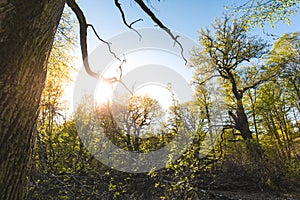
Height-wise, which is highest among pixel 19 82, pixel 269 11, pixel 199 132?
pixel 269 11

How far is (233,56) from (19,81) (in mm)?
10624

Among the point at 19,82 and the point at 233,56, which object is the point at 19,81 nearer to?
the point at 19,82

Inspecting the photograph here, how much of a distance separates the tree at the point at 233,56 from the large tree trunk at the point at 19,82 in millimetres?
9397

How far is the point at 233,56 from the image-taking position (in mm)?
10078

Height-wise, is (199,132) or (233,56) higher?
(233,56)

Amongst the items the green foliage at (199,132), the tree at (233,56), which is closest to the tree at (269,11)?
the green foliage at (199,132)

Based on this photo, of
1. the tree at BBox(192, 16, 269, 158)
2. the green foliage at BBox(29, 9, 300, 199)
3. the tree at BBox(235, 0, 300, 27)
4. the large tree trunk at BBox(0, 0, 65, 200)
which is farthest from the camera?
the tree at BBox(192, 16, 269, 158)

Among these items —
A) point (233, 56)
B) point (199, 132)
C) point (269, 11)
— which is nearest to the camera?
point (199, 132)

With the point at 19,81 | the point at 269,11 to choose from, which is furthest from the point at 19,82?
the point at 269,11

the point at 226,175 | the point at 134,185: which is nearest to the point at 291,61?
the point at 226,175

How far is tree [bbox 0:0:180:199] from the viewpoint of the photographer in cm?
71

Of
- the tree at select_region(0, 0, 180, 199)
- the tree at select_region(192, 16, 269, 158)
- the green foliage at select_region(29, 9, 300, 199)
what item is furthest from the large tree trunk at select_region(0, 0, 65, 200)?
the tree at select_region(192, 16, 269, 158)

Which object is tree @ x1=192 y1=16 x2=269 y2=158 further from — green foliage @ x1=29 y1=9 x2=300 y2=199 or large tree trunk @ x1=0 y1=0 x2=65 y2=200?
large tree trunk @ x1=0 y1=0 x2=65 y2=200

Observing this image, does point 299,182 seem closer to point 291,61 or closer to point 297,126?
point 297,126
